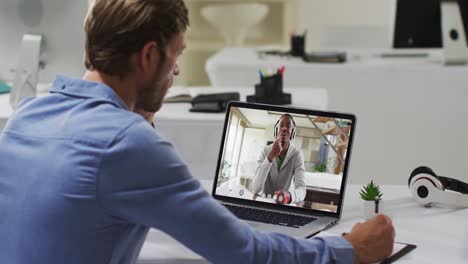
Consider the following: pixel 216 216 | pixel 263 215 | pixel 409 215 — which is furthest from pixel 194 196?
pixel 409 215

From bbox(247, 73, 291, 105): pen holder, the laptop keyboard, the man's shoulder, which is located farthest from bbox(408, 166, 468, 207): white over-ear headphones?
bbox(247, 73, 291, 105): pen holder

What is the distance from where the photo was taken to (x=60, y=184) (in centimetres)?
117

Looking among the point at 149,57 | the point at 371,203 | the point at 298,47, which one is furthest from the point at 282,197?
the point at 298,47

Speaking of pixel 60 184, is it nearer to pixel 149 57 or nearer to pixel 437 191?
pixel 149 57

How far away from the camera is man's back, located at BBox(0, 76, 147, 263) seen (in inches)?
45.5

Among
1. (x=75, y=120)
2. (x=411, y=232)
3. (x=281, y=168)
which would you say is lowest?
(x=411, y=232)

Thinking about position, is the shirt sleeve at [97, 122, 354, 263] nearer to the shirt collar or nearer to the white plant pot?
the shirt collar

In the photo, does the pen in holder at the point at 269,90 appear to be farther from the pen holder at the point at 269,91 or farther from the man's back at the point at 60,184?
the man's back at the point at 60,184

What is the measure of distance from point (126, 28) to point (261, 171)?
23.5 inches

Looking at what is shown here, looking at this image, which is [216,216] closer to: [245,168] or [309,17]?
[245,168]

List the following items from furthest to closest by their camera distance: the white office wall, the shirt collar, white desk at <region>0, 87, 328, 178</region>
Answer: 1. the white office wall
2. white desk at <region>0, 87, 328, 178</region>
3. the shirt collar

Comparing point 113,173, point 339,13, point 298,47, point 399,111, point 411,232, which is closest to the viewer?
point 113,173

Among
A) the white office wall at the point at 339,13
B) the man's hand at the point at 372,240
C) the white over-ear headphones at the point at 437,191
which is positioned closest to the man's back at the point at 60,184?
the man's hand at the point at 372,240

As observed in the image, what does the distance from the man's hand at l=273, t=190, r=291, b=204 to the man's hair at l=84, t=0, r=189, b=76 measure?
552mm
